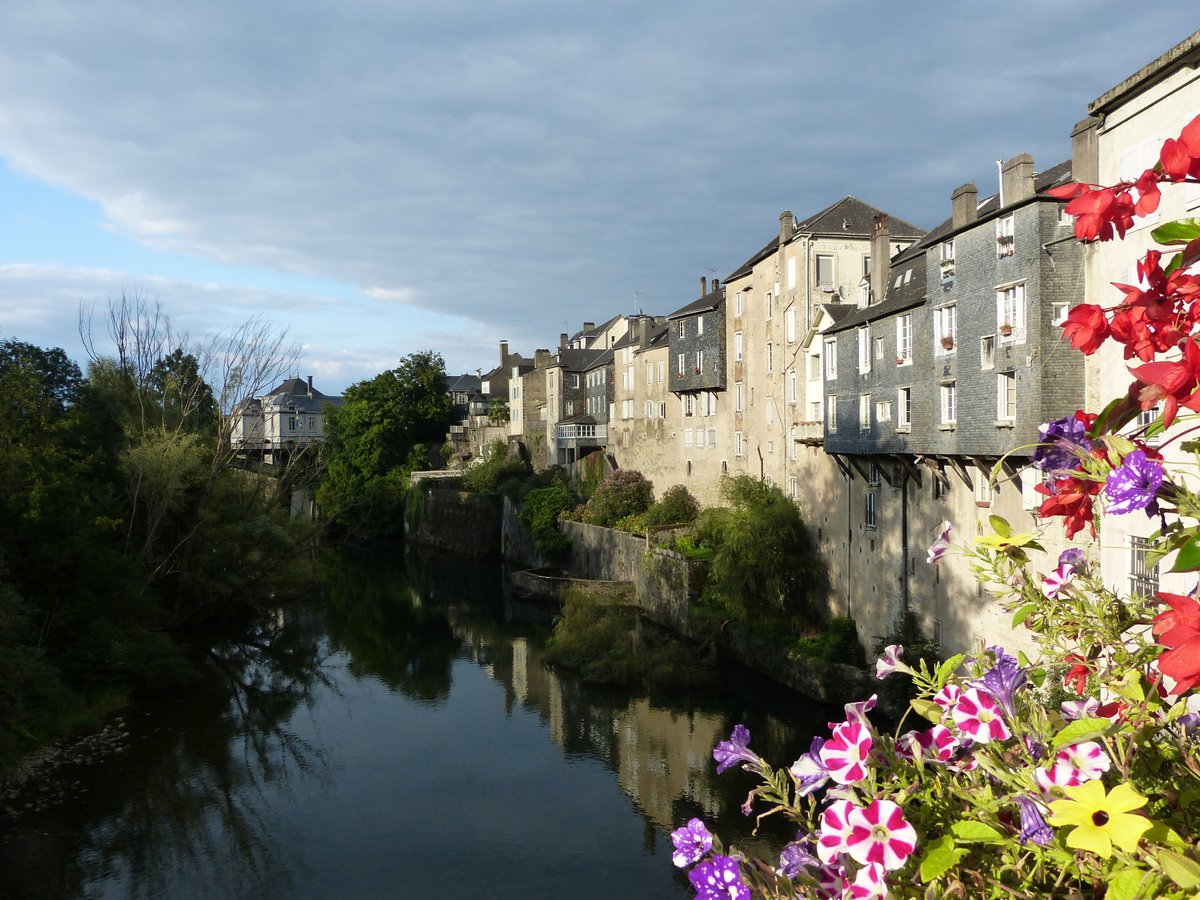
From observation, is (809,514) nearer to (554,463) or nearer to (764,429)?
(764,429)

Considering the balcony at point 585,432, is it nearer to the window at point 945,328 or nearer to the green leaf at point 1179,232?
the window at point 945,328

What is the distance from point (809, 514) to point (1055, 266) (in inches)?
521

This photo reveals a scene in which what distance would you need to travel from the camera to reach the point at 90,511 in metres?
24.5

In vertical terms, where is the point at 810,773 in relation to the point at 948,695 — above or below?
below

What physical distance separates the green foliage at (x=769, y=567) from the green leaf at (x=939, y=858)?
24823 millimetres

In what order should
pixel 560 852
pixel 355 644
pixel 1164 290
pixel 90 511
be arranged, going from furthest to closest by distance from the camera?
pixel 355 644 < pixel 90 511 < pixel 560 852 < pixel 1164 290

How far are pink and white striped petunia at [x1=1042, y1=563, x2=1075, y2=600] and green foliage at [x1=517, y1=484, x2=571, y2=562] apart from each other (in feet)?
140

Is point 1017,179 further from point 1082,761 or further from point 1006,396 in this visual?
point 1082,761

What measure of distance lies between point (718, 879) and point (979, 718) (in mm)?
889

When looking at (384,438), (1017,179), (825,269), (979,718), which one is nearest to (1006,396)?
(1017,179)

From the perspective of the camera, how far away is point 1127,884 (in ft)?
6.62

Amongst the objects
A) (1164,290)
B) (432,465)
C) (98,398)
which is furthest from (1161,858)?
(432,465)

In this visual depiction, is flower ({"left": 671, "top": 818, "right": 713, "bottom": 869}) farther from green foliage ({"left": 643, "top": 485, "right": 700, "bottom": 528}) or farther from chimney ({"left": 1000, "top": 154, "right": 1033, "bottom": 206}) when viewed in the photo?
green foliage ({"left": 643, "top": 485, "right": 700, "bottom": 528})

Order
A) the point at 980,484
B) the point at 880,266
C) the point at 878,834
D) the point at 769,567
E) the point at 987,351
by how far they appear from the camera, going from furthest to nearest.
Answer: the point at 769,567 → the point at 880,266 → the point at 980,484 → the point at 987,351 → the point at 878,834
